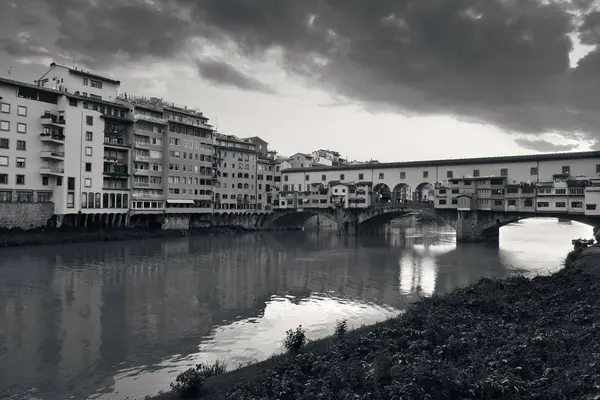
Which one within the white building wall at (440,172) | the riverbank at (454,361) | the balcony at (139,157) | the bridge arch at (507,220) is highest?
the balcony at (139,157)

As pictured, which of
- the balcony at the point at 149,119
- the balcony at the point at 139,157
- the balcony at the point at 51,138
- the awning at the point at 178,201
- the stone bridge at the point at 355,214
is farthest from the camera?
the stone bridge at the point at 355,214

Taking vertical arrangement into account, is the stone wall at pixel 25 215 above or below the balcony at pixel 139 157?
below

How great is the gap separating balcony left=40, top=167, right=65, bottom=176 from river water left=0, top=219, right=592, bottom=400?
8595mm

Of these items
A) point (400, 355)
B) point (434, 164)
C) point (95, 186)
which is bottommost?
point (400, 355)

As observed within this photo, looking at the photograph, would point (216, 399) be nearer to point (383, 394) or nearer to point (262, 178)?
point (383, 394)

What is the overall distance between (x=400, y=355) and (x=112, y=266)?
28444 millimetres

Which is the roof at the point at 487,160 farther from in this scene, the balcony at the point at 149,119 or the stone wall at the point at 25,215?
the stone wall at the point at 25,215

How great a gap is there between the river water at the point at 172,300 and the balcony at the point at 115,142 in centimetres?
1302

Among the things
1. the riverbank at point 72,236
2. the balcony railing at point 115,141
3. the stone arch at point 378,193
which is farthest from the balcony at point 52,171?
the stone arch at point 378,193

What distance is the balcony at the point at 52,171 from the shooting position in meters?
47.8

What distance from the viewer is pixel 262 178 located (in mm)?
76688

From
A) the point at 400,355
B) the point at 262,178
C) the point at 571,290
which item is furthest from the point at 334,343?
the point at 262,178

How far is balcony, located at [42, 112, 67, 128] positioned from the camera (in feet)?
156

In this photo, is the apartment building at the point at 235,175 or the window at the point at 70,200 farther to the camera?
the apartment building at the point at 235,175
